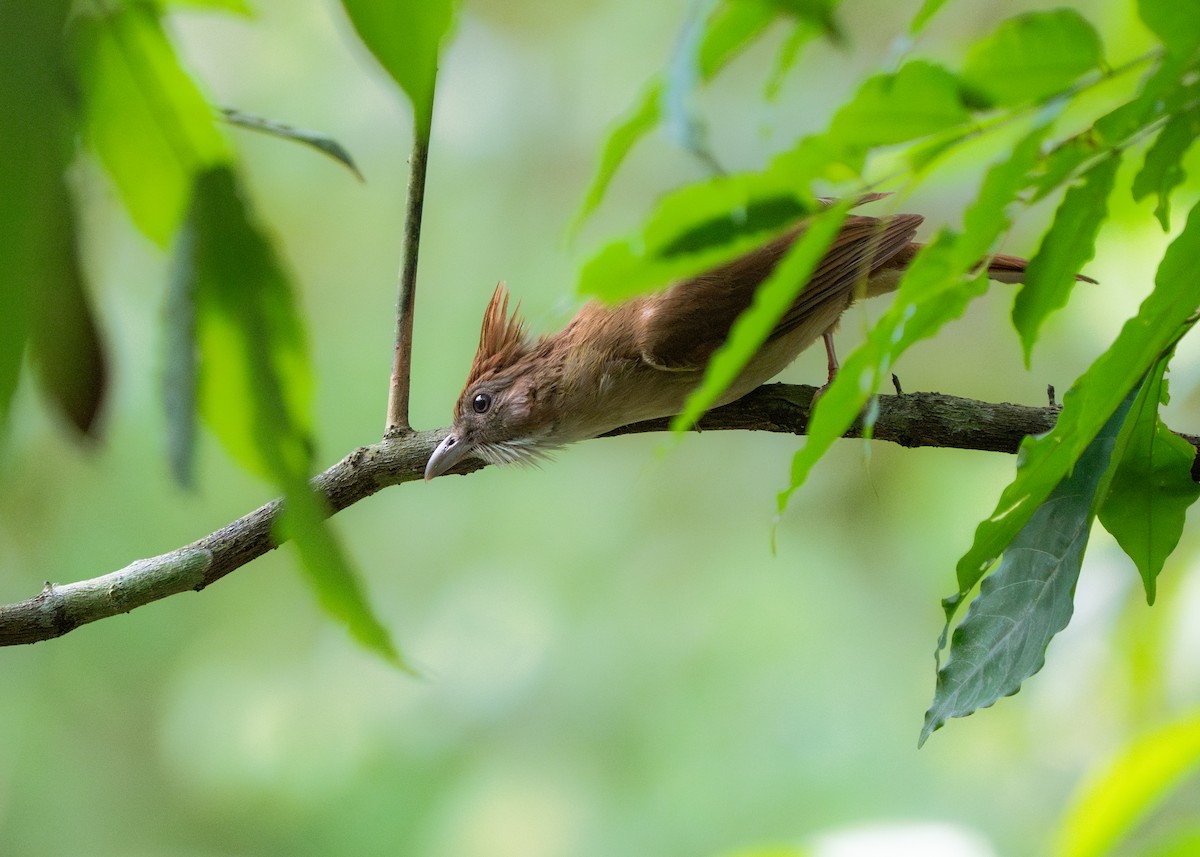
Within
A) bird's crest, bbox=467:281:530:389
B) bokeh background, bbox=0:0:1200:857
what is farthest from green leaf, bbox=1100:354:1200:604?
bokeh background, bbox=0:0:1200:857

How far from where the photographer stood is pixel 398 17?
1.83 feet

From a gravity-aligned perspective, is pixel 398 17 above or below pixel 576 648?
above

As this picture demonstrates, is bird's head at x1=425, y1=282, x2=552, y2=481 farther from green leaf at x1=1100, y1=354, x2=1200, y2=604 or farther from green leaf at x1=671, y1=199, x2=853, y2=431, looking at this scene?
green leaf at x1=671, y1=199, x2=853, y2=431

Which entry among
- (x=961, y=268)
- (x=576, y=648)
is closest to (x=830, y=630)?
(x=576, y=648)

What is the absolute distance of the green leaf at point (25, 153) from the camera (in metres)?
0.49

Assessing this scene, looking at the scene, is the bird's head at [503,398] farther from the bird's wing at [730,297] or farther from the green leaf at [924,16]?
the green leaf at [924,16]

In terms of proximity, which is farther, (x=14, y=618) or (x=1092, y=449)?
(x=14, y=618)

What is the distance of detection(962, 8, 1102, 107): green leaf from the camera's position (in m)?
0.73

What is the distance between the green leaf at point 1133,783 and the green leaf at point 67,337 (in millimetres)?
1307

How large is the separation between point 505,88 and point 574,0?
63 centimetres

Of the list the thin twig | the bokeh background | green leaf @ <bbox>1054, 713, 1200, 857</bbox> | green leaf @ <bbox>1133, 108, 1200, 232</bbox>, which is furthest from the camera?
the bokeh background

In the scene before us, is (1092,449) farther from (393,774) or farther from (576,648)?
(393,774)

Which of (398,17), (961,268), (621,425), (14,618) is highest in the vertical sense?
(398,17)

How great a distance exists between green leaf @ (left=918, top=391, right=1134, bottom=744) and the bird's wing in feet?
4.57
